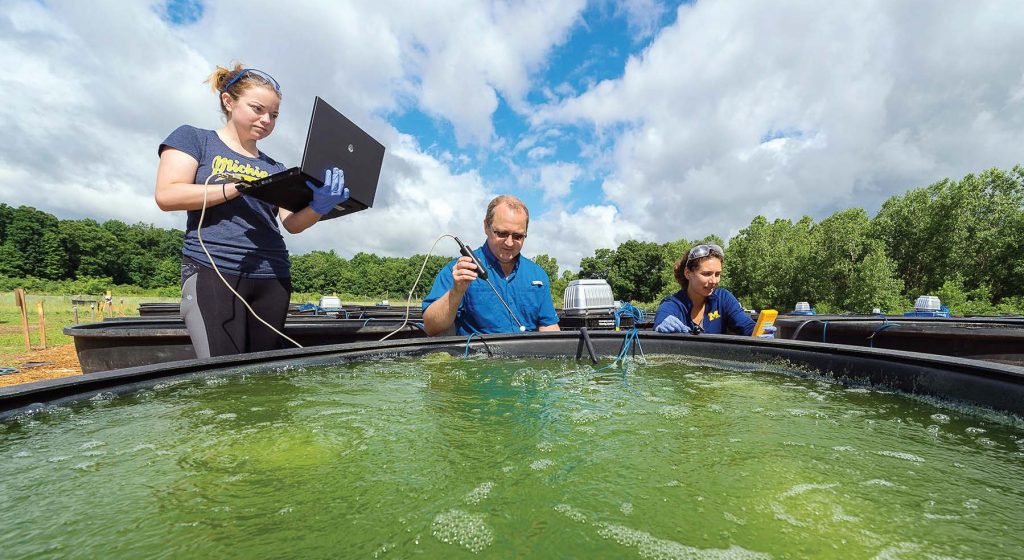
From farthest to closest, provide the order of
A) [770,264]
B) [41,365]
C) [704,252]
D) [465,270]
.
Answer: [770,264] → [41,365] → [704,252] → [465,270]

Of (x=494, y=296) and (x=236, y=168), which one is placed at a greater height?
(x=236, y=168)

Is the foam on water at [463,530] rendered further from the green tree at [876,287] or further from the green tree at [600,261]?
the green tree at [600,261]

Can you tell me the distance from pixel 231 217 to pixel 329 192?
0.54 meters

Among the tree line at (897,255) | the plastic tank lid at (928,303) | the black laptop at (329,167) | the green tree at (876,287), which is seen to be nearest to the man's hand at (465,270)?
the black laptop at (329,167)

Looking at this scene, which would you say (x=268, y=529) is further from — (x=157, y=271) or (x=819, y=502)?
(x=157, y=271)

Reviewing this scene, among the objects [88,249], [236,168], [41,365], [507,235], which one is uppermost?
[88,249]

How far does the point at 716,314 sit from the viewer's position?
3.75 metres

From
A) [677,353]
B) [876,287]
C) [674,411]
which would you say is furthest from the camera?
[876,287]

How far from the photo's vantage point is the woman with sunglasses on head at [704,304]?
3.52 metres

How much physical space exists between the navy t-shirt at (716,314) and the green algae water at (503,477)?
6.19ft

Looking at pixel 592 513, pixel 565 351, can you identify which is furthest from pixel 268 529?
pixel 565 351

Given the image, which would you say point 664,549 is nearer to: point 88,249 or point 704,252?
point 704,252

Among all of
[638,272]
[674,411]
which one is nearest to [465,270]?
[674,411]

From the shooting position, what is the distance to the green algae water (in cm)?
80
